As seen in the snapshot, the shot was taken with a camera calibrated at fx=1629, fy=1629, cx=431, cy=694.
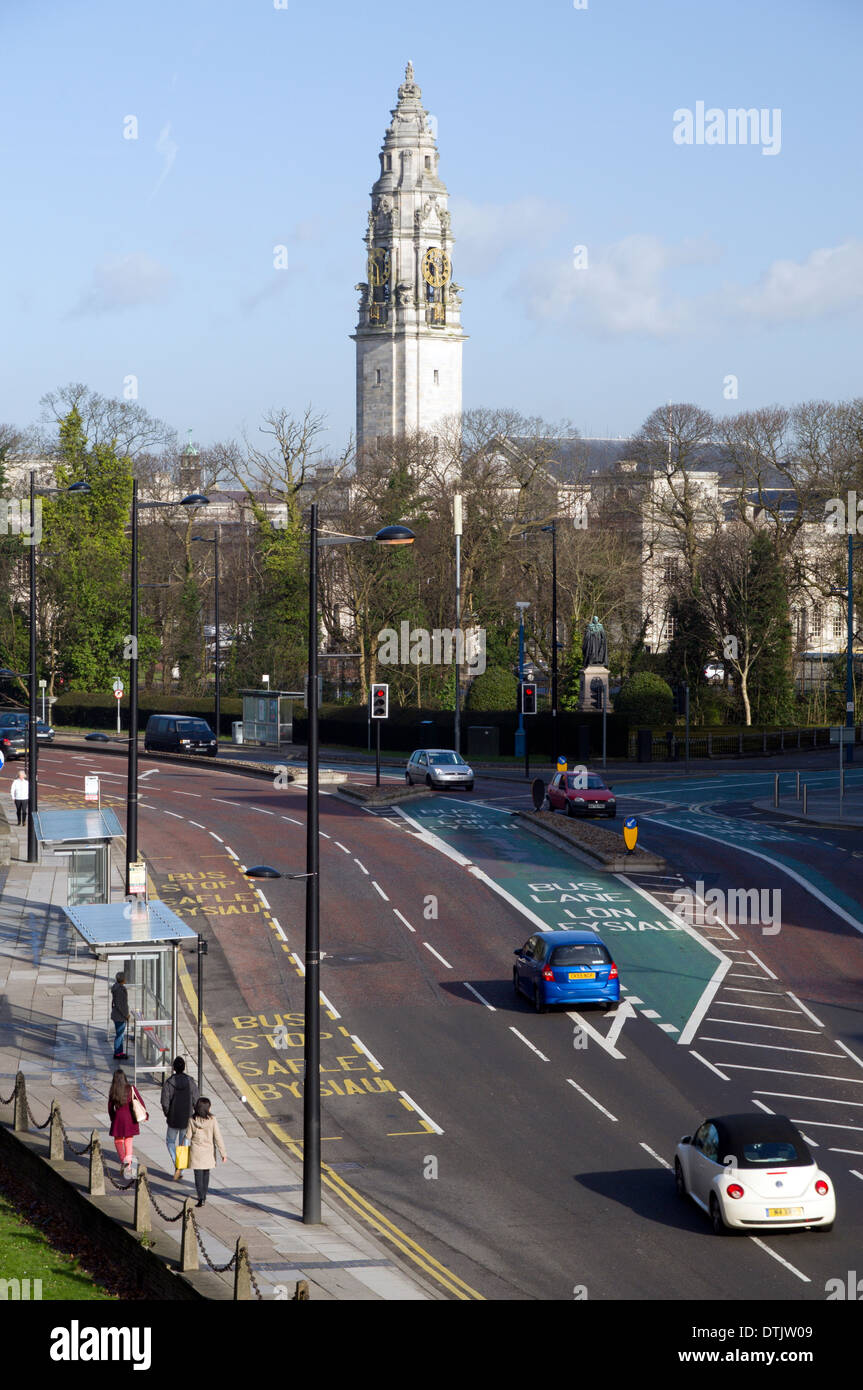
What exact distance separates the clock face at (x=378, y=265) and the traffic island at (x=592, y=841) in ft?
376

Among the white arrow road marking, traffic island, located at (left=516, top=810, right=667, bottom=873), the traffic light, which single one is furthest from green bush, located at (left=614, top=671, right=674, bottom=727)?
the white arrow road marking

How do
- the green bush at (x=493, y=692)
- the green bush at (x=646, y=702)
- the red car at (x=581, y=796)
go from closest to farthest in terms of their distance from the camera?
the red car at (x=581, y=796) < the green bush at (x=646, y=702) < the green bush at (x=493, y=692)

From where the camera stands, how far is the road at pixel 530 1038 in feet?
61.7

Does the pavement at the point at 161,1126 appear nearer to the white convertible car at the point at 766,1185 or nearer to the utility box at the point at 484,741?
the white convertible car at the point at 766,1185

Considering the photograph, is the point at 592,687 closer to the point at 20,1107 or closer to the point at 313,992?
the point at 20,1107

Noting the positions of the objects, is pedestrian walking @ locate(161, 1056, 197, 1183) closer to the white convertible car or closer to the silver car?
the white convertible car

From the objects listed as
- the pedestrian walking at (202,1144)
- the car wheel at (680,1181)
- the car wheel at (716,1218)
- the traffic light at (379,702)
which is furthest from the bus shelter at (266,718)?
the car wheel at (716,1218)

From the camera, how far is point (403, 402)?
156 m

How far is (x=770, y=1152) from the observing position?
62.1ft

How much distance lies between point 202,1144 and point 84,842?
14.2 m

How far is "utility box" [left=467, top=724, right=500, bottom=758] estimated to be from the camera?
76750 mm

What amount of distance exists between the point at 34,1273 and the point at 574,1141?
8134 mm
